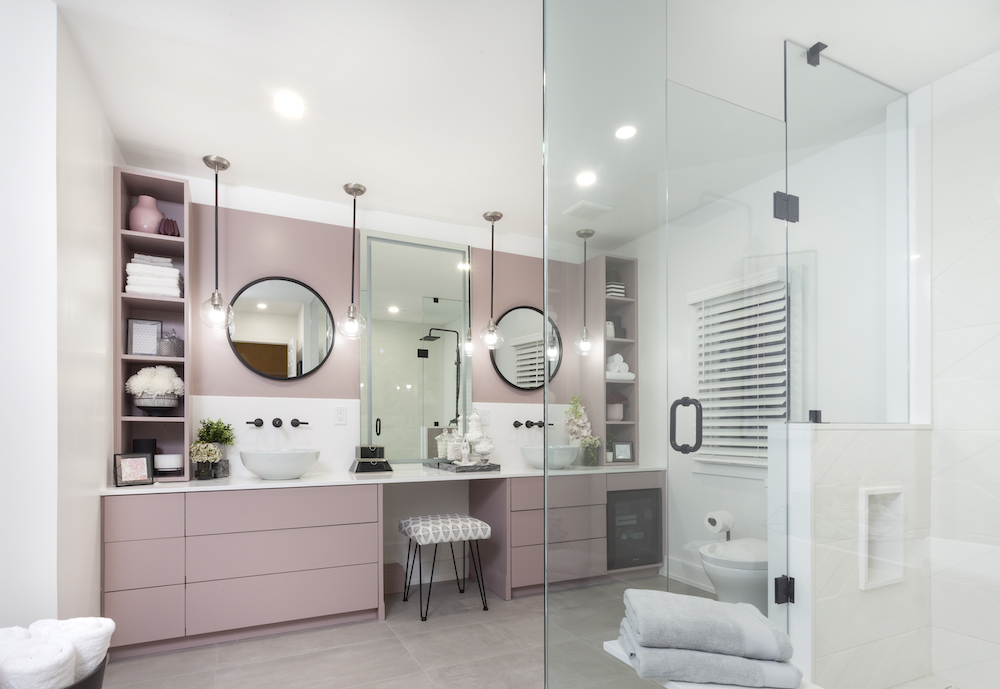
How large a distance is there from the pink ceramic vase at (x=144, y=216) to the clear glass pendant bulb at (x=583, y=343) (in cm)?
267

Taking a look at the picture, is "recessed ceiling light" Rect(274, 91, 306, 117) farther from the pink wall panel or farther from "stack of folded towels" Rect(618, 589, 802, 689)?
"stack of folded towels" Rect(618, 589, 802, 689)

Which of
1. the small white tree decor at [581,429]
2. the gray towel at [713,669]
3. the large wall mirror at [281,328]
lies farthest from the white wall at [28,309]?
the gray towel at [713,669]

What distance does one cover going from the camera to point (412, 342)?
4023mm

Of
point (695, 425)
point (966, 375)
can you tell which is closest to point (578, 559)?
point (695, 425)

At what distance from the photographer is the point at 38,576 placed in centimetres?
195

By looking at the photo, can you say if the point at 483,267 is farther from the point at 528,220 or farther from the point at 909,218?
the point at 909,218

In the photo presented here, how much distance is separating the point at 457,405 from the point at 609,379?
9.30ft

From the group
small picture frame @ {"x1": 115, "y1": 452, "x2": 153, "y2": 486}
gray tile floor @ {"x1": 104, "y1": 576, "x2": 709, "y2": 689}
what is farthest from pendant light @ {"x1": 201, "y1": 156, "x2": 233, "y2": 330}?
gray tile floor @ {"x1": 104, "y1": 576, "x2": 709, "y2": 689}

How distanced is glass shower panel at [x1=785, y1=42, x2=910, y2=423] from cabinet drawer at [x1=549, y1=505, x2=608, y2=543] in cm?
50

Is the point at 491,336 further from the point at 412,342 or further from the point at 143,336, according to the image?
the point at 143,336

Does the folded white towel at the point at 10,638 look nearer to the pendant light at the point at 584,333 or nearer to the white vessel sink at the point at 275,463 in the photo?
the white vessel sink at the point at 275,463

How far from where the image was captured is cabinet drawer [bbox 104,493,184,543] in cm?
265

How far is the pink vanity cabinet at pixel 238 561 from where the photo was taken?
267cm

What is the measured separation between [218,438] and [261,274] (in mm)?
1027
